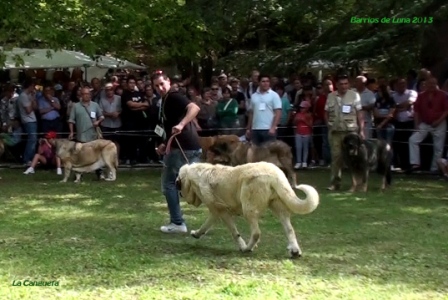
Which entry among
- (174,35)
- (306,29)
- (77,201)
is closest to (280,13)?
(174,35)

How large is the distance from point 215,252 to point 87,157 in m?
7.18

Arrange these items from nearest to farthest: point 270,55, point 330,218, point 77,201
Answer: point 330,218 < point 77,201 < point 270,55

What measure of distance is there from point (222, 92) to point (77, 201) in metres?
5.59

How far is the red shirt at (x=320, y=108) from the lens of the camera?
54.4 ft

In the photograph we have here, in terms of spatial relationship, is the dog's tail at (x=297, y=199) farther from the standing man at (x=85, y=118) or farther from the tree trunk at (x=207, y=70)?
the tree trunk at (x=207, y=70)

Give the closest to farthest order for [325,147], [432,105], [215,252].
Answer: [215,252]
[432,105]
[325,147]

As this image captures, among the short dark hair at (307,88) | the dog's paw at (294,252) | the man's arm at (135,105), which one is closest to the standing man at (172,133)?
the dog's paw at (294,252)

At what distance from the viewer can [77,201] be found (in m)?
12.4

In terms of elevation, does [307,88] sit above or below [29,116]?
above

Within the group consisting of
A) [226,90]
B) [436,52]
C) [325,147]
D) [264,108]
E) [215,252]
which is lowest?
[215,252]

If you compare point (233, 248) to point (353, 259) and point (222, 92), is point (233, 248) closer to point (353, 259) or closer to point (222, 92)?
point (353, 259)

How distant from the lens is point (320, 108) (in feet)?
54.5

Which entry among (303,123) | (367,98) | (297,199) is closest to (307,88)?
(303,123)

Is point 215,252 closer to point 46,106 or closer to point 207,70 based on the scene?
point 46,106
